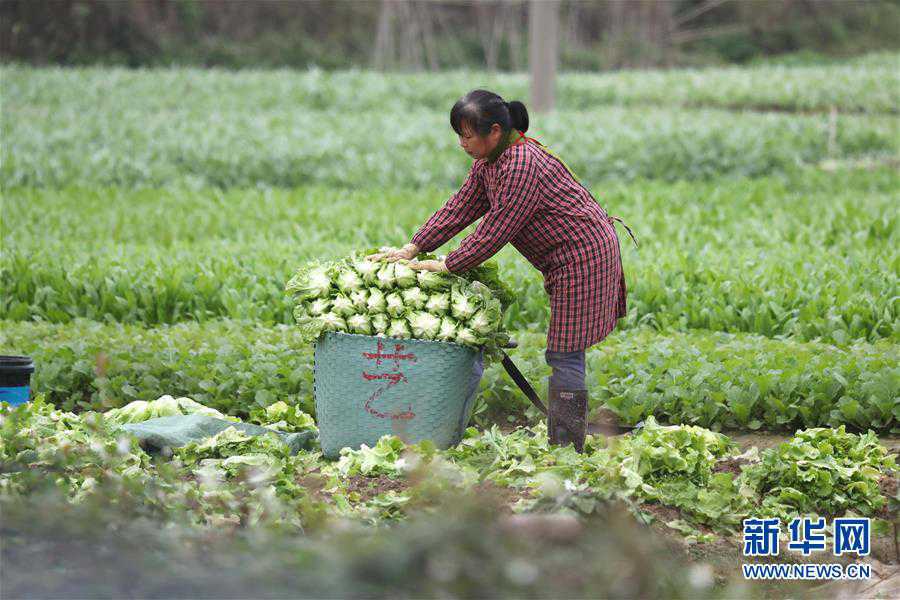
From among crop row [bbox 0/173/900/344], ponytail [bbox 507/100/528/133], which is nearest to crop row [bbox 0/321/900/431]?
crop row [bbox 0/173/900/344]

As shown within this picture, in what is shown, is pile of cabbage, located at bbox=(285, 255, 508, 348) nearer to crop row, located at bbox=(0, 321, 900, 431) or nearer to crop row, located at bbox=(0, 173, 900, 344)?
crop row, located at bbox=(0, 321, 900, 431)

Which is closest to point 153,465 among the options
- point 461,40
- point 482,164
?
point 482,164

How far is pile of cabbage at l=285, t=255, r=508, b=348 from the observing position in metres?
5.15

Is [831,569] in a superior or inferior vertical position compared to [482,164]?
inferior

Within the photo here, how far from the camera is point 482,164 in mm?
5125

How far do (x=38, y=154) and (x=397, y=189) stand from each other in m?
5.38

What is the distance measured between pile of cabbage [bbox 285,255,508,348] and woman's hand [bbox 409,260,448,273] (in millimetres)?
41

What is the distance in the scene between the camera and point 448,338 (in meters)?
5.12

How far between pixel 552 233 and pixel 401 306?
76 centimetres

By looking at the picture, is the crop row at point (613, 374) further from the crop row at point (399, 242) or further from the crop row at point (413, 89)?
the crop row at point (413, 89)

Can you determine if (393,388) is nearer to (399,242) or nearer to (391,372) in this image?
(391,372)

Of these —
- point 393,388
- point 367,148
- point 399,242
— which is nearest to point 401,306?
point 393,388

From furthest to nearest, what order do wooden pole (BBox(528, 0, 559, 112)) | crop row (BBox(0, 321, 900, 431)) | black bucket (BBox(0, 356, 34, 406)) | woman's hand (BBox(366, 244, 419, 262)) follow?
wooden pole (BBox(528, 0, 559, 112)) → crop row (BBox(0, 321, 900, 431)) → black bucket (BBox(0, 356, 34, 406)) → woman's hand (BBox(366, 244, 419, 262))

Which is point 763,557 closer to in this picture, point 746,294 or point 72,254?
point 746,294
